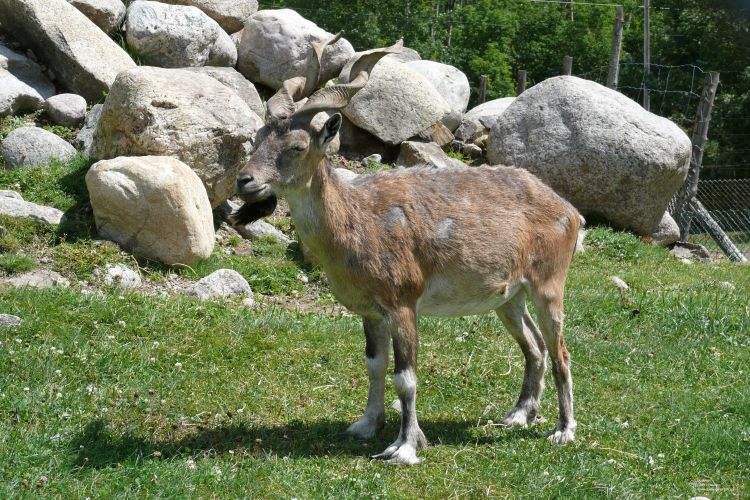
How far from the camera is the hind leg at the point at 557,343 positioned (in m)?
7.19

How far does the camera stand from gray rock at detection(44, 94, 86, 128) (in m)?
14.3

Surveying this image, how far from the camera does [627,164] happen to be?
16.0m

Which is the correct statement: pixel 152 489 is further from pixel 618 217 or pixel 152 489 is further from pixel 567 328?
pixel 618 217

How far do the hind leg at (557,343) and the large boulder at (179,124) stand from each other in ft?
20.4

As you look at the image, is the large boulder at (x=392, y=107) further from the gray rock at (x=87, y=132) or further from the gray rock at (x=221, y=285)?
the gray rock at (x=221, y=285)

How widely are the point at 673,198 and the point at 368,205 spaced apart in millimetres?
12548

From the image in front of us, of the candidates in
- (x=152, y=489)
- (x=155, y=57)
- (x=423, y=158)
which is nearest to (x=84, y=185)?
(x=155, y=57)

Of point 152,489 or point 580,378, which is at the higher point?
point 152,489

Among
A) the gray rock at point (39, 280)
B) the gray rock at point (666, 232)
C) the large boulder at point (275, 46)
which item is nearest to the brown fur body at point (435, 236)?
the gray rock at point (39, 280)

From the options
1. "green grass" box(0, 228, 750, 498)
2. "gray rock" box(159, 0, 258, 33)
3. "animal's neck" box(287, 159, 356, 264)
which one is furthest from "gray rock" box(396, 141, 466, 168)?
"animal's neck" box(287, 159, 356, 264)

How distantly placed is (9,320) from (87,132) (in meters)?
6.48

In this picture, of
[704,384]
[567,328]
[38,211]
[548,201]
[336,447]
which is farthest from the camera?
[38,211]

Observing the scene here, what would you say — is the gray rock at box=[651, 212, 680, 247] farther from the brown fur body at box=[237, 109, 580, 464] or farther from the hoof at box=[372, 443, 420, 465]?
the hoof at box=[372, 443, 420, 465]

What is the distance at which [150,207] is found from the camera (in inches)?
431
